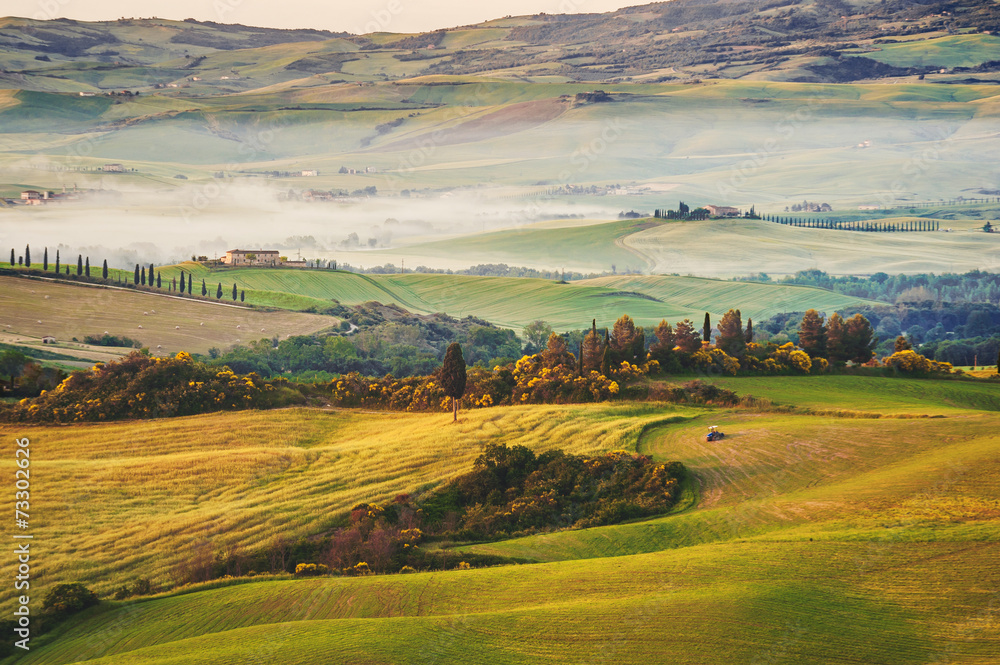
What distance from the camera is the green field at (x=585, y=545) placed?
1203 inches

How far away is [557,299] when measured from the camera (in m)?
189

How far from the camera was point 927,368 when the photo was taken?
7900cm

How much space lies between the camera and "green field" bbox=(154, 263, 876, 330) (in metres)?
177

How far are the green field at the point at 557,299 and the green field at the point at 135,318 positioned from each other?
24292mm

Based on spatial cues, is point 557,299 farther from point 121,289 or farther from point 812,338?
point 812,338

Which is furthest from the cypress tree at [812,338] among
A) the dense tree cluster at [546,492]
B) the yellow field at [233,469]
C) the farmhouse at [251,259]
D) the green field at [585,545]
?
A: the farmhouse at [251,259]

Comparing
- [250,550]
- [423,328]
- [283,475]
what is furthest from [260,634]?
[423,328]

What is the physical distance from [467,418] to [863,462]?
2326cm

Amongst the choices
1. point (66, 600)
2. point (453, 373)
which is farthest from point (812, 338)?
point (66, 600)

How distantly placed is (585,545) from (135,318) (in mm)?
102362

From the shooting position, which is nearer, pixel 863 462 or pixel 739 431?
pixel 863 462

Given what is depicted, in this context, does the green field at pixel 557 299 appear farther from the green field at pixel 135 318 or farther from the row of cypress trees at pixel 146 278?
the green field at pixel 135 318

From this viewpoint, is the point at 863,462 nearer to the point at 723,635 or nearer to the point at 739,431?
the point at 739,431

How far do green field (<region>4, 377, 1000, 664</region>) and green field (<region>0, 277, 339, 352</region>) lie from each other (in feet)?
215
